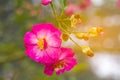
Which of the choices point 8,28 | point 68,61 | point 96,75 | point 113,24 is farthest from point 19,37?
point 96,75

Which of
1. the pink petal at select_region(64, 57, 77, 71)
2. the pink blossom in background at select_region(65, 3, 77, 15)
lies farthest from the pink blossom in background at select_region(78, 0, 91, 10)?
the pink petal at select_region(64, 57, 77, 71)

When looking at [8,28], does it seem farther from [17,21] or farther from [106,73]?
[106,73]

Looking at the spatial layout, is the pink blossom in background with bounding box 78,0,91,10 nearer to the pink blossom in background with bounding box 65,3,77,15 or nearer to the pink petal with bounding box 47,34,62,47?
the pink blossom in background with bounding box 65,3,77,15

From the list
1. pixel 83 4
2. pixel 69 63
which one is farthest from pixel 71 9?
pixel 69 63

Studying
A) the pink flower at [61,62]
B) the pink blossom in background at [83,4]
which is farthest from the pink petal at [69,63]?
the pink blossom in background at [83,4]

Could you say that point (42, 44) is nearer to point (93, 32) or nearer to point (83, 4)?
point (93, 32)
